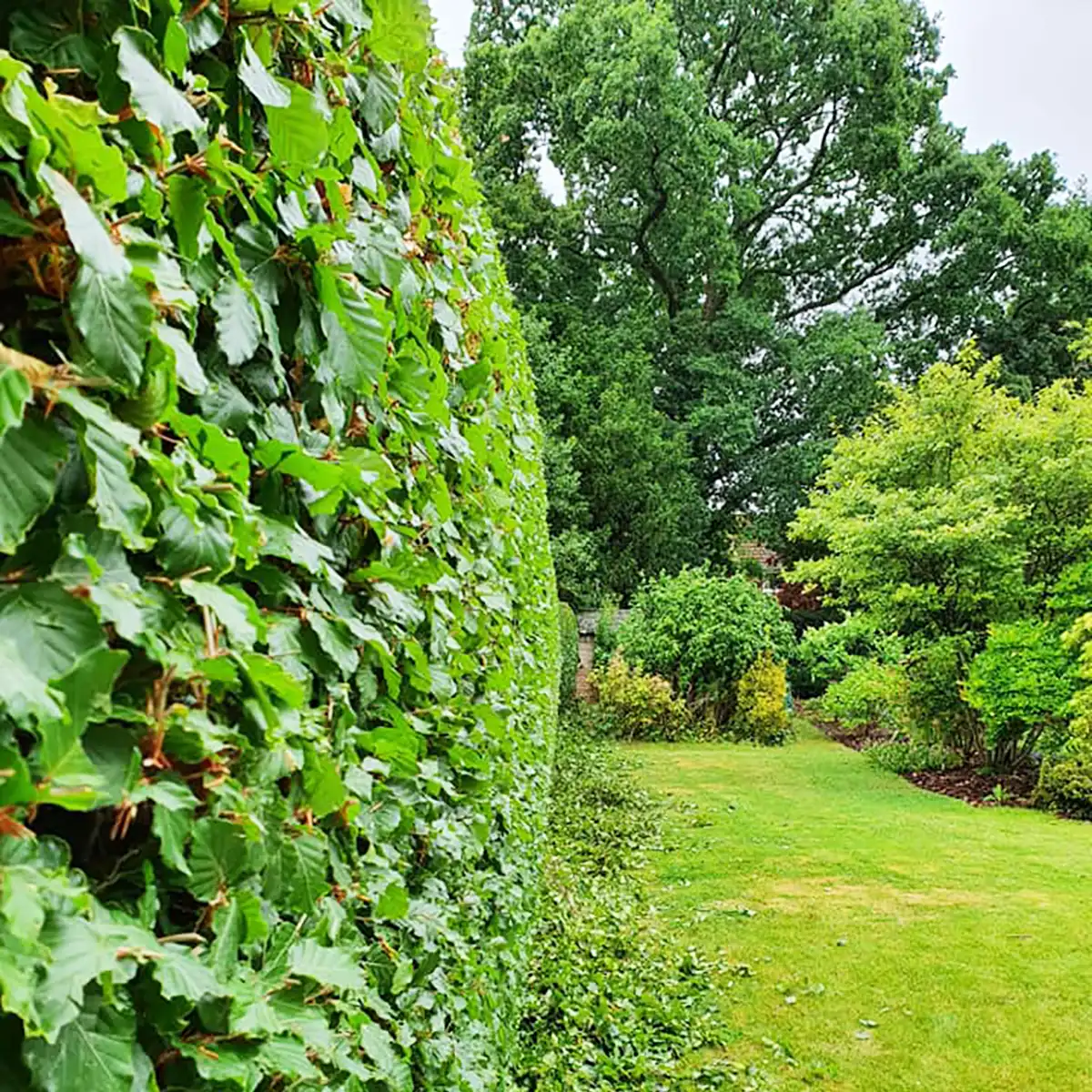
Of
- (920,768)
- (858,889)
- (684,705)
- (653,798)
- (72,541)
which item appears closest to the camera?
(72,541)

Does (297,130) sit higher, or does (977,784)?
(297,130)

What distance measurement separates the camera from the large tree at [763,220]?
19188 millimetres

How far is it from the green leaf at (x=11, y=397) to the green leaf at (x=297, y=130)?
55 centimetres

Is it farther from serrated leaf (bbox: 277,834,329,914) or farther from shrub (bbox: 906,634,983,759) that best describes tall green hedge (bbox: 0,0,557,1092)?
shrub (bbox: 906,634,983,759)

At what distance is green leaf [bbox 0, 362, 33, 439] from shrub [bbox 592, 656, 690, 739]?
13.0 m

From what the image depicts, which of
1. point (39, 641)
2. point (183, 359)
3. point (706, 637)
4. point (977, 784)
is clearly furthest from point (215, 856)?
point (706, 637)

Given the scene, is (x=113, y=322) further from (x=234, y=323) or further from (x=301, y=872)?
(x=301, y=872)

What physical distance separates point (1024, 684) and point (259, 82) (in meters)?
10.5

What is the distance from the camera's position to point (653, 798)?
28.3ft

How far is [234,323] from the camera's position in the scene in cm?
90

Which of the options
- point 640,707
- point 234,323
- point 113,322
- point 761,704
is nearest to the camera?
point 113,322

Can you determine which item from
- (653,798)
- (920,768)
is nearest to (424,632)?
(653,798)

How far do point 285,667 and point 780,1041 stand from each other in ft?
12.2

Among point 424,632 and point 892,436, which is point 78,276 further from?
point 892,436
